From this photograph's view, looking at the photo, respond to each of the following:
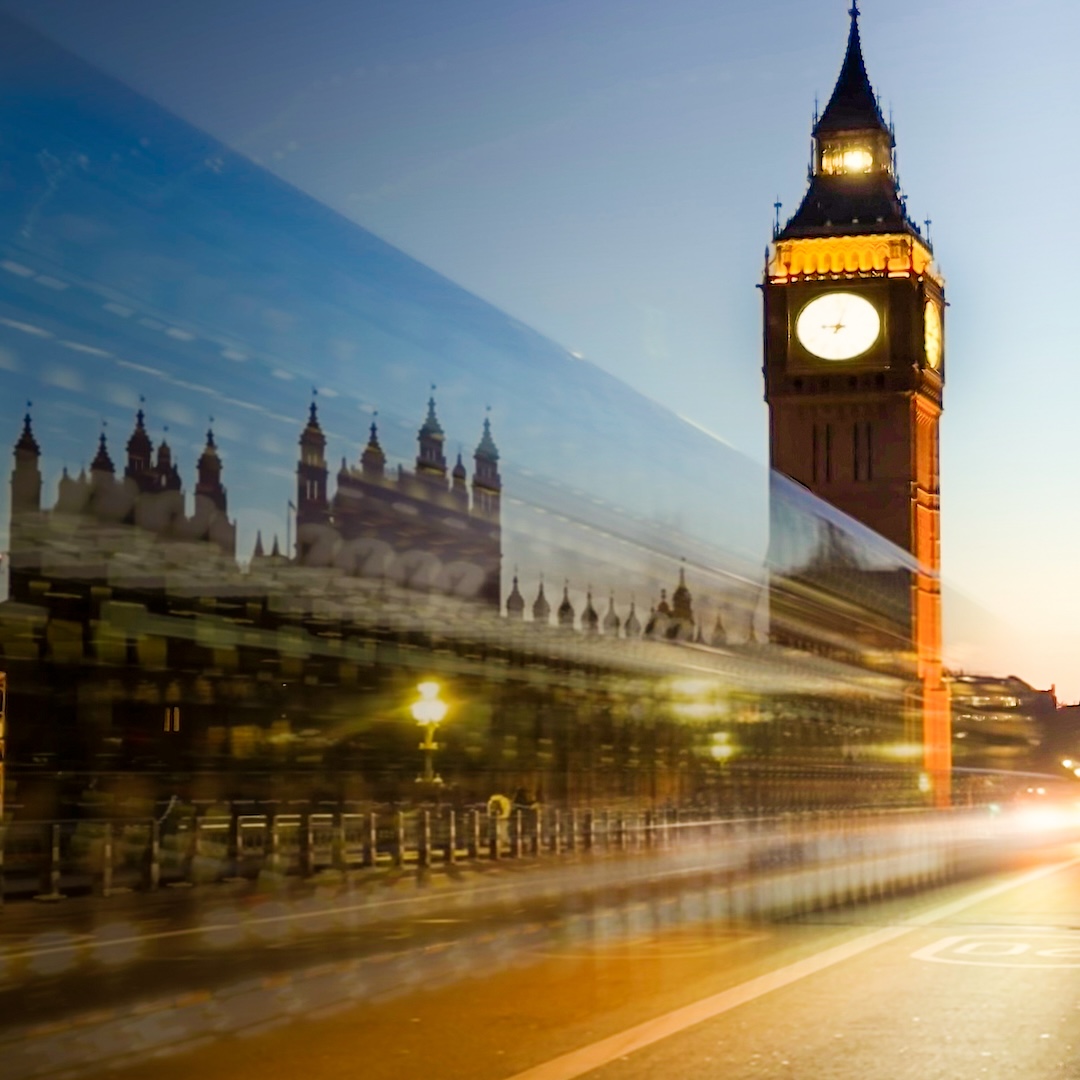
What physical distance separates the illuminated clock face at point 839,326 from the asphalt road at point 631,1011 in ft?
298

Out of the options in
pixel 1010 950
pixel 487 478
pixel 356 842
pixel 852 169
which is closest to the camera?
pixel 1010 950

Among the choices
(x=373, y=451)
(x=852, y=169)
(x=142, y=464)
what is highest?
(x=852, y=169)

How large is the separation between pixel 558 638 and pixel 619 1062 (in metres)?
35.3

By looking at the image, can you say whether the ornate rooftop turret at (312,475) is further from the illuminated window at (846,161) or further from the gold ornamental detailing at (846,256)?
the illuminated window at (846,161)

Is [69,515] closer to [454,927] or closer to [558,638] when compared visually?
[558,638]

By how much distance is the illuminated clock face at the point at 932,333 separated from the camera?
106m

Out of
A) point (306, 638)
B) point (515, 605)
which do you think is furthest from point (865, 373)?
point (306, 638)

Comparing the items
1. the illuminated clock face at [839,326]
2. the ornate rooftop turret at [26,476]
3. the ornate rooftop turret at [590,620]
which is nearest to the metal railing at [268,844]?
the ornate rooftop turret at [590,620]

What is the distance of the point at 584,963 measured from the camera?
12016 mm

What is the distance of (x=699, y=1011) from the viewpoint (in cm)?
930

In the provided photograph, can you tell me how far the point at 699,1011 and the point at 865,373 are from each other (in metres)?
96.9

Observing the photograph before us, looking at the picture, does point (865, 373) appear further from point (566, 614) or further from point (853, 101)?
point (566, 614)

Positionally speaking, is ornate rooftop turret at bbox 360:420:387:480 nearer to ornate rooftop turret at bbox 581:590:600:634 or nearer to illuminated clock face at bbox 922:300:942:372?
ornate rooftop turret at bbox 581:590:600:634

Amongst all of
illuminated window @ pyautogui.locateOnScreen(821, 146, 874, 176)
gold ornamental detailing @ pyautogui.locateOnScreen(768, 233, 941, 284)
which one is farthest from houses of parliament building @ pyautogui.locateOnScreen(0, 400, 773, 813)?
illuminated window @ pyautogui.locateOnScreen(821, 146, 874, 176)
